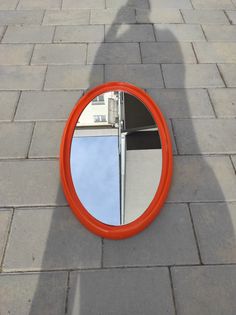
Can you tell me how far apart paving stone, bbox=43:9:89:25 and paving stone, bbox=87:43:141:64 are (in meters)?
0.66

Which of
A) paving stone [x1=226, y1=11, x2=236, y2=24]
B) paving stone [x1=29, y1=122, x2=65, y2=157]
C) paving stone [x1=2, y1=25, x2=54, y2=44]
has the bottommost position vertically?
paving stone [x1=29, y1=122, x2=65, y2=157]

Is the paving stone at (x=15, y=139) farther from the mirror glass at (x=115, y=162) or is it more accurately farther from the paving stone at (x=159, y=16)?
the paving stone at (x=159, y=16)

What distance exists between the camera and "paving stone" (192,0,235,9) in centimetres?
489

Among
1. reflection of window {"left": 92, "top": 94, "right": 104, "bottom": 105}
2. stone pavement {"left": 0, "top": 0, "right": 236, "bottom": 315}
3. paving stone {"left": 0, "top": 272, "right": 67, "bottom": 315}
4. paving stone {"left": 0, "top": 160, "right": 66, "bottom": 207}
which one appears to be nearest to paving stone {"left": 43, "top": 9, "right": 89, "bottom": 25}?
stone pavement {"left": 0, "top": 0, "right": 236, "bottom": 315}

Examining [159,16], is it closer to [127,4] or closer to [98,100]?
[127,4]

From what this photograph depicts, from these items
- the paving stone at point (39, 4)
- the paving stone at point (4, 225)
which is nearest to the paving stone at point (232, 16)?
the paving stone at point (39, 4)

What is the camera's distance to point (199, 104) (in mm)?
3500

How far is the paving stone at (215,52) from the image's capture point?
4023 mm

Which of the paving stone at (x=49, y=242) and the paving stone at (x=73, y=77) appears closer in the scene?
the paving stone at (x=49, y=242)

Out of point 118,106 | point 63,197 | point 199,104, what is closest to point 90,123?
point 118,106

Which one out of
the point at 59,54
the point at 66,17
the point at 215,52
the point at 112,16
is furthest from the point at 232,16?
the point at 59,54

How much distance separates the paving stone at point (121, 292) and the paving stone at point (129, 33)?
10.4 feet

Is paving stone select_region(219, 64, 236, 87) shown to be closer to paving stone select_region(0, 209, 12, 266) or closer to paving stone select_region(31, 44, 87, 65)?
paving stone select_region(31, 44, 87, 65)

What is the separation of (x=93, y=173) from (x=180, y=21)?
10.4 feet
